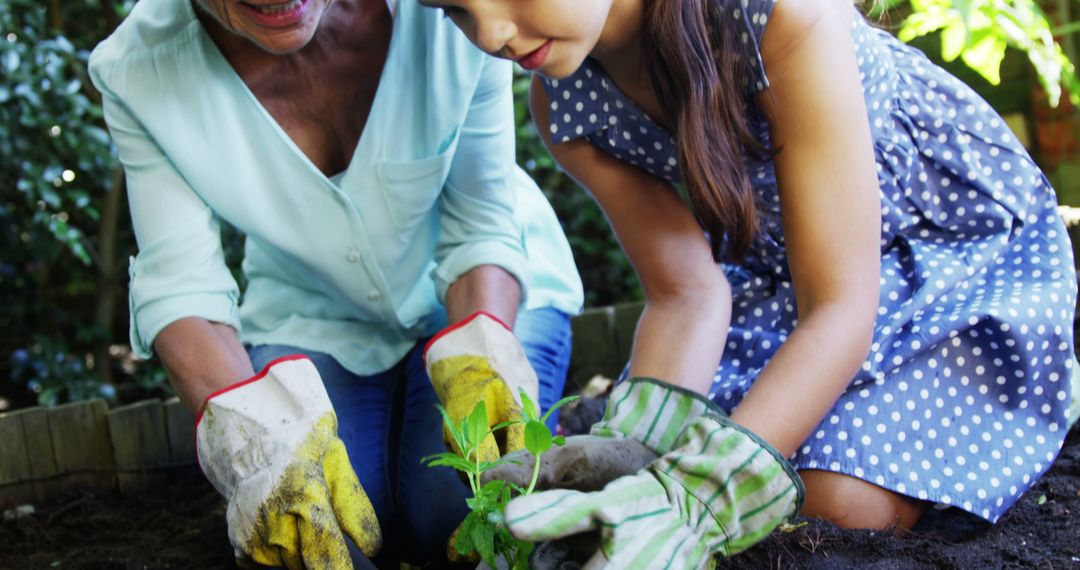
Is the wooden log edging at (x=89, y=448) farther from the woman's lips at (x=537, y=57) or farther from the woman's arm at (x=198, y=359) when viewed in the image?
the woman's lips at (x=537, y=57)

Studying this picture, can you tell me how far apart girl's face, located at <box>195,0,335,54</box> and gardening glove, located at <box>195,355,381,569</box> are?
1.54ft

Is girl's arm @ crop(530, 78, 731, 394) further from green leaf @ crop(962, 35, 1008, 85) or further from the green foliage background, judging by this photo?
the green foliage background

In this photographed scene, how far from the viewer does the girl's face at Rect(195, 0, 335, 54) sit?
1.70 metres

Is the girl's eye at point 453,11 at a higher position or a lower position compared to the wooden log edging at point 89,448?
higher

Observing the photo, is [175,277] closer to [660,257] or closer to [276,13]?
[276,13]

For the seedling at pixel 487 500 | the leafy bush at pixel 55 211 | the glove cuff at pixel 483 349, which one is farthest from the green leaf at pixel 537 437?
the leafy bush at pixel 55 211

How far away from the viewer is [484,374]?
5.53ft

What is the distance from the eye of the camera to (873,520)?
5.57ft

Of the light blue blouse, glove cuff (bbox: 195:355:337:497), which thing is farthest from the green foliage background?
glove cuff (bbox: 195:355:337:497)

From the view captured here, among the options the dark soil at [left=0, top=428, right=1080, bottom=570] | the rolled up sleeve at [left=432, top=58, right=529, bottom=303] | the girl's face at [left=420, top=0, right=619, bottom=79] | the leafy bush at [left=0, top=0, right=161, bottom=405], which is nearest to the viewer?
the girl's face at [left=420, top=0, right=619, bottom=79]

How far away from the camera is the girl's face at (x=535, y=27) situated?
1.44 meters

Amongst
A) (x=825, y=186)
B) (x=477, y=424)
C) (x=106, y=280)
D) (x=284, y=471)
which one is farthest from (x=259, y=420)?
(x=106, y=280)

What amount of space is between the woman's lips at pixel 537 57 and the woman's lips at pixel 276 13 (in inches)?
15.7

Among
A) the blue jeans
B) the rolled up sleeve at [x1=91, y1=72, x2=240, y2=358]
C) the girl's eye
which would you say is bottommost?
the blue jeans
